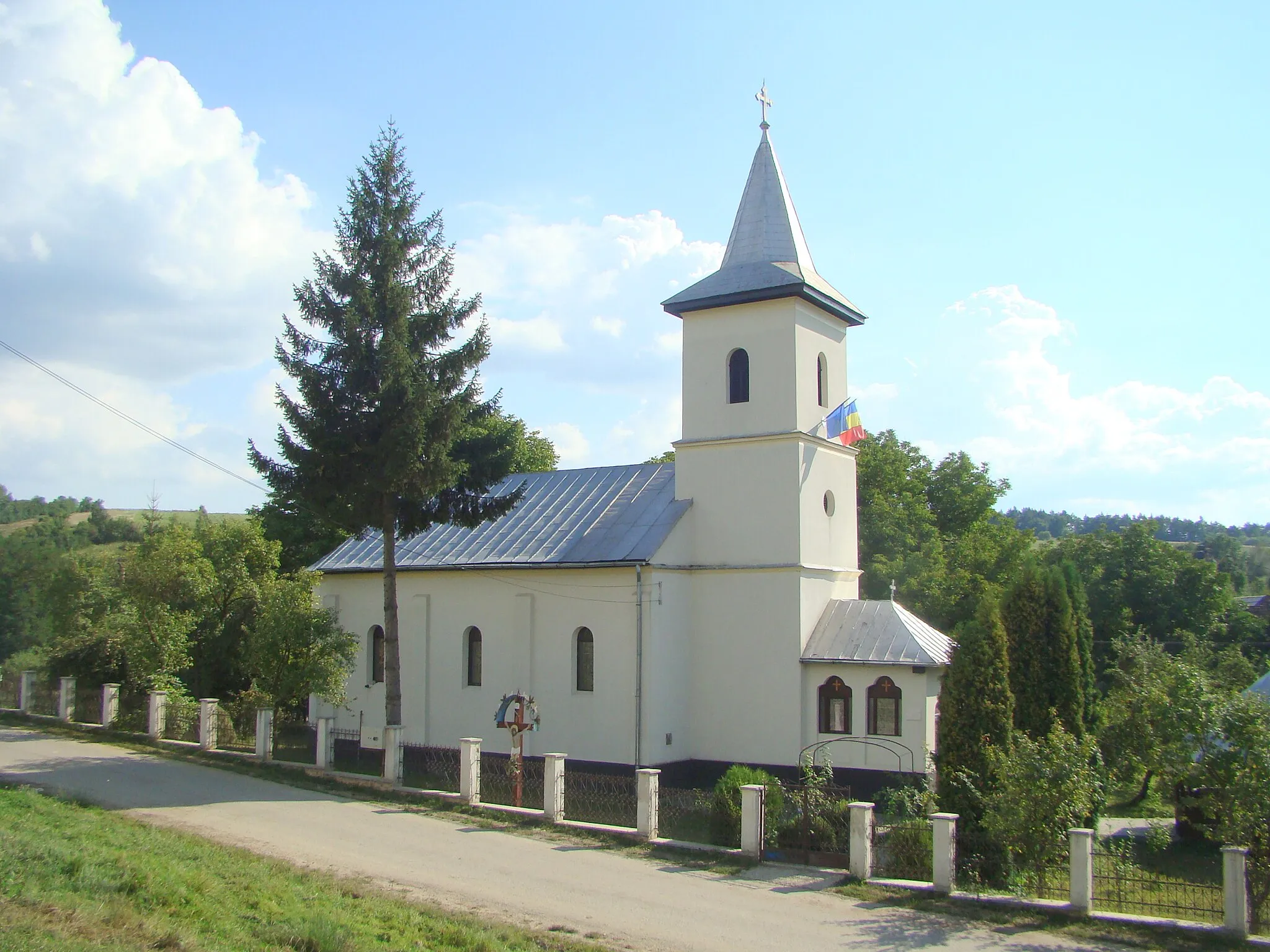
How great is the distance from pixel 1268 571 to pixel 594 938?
130m

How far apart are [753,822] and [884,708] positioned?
256 inches

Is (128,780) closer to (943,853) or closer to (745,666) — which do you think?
(745,666)

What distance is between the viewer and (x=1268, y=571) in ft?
385

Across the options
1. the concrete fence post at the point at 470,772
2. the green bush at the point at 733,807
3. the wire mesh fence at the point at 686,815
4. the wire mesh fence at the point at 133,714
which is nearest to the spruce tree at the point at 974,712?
the green bush at the point at 733,807

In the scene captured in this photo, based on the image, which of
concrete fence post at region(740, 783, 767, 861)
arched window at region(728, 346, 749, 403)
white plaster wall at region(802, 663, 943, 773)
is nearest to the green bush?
concrete fence post at region(740, 783, 767, 861)

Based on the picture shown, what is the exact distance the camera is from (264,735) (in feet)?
71.1

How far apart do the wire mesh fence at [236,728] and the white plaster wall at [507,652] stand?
7.74ft

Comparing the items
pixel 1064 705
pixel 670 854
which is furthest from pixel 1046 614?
pixel 670 854

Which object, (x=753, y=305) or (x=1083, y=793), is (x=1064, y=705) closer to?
(x=1083, y=793)

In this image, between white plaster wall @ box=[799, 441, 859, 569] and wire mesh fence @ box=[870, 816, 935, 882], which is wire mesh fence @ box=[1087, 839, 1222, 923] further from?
white plaster wall @ box=[799, 441, 859, 569]

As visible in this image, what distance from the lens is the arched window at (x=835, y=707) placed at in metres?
20.5

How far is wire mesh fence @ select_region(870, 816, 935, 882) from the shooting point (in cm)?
1362

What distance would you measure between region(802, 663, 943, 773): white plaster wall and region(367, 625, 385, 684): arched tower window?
11.5 m

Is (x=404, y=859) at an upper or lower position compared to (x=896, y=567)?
lower
